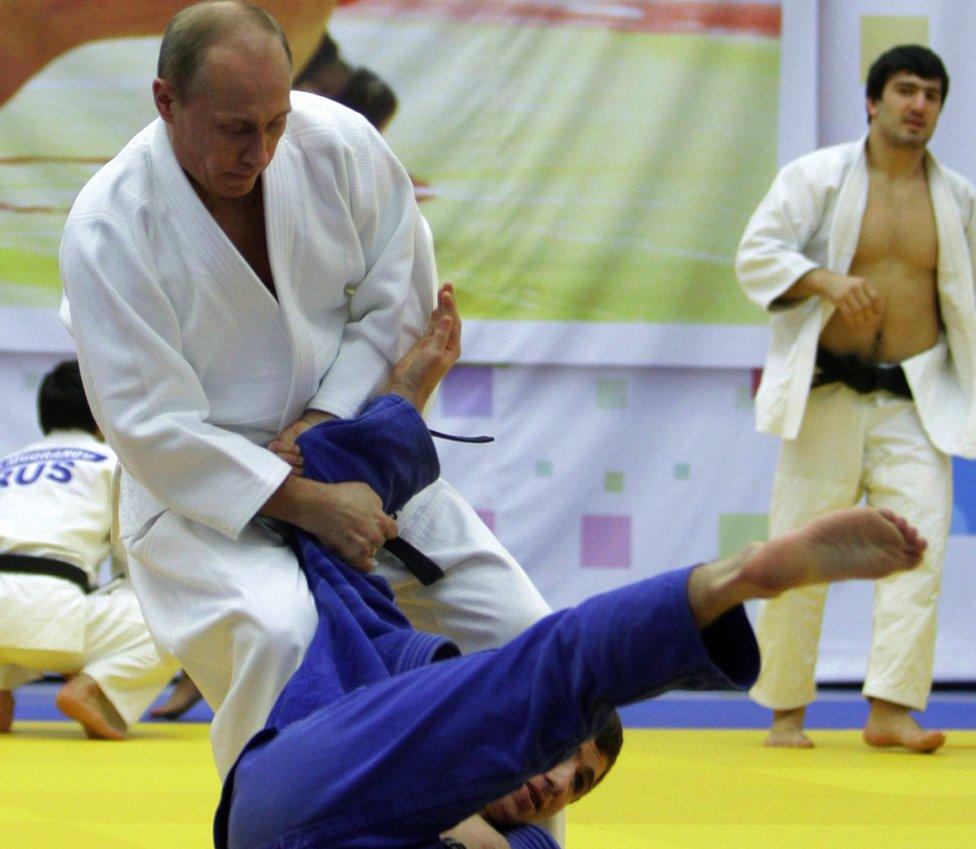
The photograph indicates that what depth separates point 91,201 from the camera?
2428 millimetres

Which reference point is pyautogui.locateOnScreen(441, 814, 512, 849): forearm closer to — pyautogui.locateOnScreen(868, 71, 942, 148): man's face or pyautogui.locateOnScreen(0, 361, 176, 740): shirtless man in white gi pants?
pyautogui.locateOnScreen(0, 361, 176, 740): shirtless man in white gi pants

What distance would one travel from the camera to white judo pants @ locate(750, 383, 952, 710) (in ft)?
14.8

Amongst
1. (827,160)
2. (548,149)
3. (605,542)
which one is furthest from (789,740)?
(548,149)

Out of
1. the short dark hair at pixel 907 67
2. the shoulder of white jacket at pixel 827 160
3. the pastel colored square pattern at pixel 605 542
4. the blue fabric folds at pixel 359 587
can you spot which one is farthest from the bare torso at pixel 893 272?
the blue fabric folds at pixel 359 587

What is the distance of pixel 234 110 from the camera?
2.31 metres

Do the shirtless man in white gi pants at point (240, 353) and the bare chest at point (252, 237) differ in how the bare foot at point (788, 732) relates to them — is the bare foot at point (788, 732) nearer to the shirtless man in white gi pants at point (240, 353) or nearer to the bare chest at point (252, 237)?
the shirtless man in white gi pants at point (240, 353)

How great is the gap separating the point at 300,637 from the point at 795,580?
2.68 feet

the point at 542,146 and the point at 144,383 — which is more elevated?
the point at 144,383

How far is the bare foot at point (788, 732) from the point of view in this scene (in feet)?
14.7

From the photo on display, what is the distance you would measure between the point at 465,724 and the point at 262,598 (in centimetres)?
53

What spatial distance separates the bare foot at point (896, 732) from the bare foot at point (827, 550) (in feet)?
9.15

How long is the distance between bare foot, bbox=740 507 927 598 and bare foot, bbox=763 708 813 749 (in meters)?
2.87

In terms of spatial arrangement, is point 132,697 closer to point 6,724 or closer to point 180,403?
point 6,724

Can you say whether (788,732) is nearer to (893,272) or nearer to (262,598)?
(893,272)
